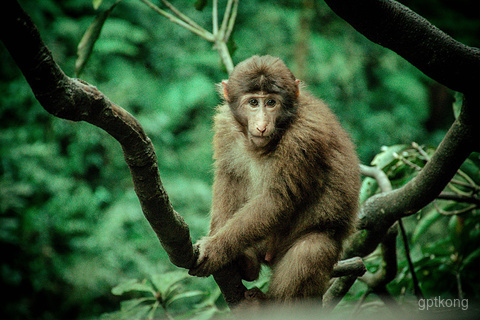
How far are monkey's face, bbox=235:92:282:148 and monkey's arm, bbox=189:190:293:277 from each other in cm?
38

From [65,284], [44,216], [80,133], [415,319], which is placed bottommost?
[65,284]

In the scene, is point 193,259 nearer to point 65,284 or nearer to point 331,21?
point 65,284

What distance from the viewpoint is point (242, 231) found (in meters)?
2.80

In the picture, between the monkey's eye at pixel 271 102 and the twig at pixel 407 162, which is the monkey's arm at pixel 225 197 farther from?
the twig at pixel 407 162

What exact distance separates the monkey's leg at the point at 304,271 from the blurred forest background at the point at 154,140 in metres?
1.00

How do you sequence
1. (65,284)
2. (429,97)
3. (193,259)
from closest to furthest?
(193,259) → (65,284) → (429,97)

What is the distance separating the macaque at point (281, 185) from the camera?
2801 mm

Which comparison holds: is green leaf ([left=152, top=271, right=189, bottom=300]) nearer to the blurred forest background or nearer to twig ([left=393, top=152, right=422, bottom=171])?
the blurred forest background

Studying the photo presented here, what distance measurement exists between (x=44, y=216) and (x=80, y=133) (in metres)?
1.46

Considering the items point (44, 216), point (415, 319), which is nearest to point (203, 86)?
point (44, 216)

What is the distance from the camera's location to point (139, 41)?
898 centimetres

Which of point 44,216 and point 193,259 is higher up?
point 193,259

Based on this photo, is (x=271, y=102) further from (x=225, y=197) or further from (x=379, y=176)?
(x=379, y=176)

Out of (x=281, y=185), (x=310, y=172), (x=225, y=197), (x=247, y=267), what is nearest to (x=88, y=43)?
(x=225, y=197)
